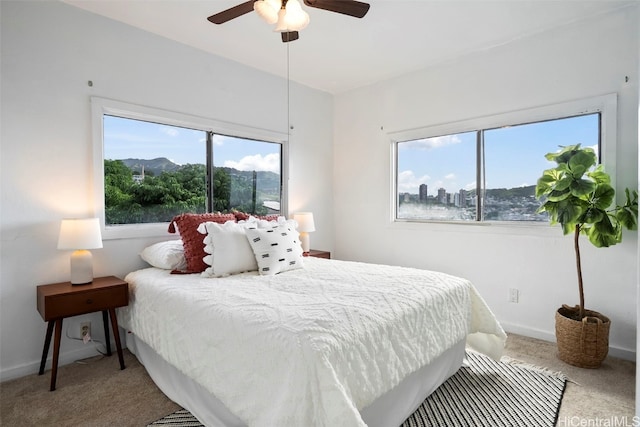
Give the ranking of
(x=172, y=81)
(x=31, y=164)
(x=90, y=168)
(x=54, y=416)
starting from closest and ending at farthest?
1. (x=54, y=416)
2. (x=31, y=164)
3. (x=90, y=168)
4. (x=172, y=81)

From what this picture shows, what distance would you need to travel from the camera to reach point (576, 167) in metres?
2.44

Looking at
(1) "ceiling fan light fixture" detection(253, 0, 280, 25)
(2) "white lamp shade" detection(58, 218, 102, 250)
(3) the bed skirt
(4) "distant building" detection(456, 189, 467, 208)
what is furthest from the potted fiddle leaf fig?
(2) "white lamp shade" detection(58, 218, 102, 250)

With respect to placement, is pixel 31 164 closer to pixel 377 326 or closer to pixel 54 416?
pixel 54 416

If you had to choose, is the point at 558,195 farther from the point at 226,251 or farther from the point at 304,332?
the point at 226,251

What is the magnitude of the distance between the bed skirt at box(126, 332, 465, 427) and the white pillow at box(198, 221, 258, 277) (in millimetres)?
666

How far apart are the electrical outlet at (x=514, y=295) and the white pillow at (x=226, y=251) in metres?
2.32

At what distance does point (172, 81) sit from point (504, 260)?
135 inches

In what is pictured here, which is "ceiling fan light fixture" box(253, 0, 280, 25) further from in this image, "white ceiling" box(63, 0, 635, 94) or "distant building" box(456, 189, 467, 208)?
"distant building" box(456, 189, 467, 208)

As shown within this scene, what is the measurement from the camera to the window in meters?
2.93

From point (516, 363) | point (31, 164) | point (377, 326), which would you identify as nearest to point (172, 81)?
point (31, 164)

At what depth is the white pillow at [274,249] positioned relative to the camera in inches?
100.0

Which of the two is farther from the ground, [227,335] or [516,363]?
[227,335]

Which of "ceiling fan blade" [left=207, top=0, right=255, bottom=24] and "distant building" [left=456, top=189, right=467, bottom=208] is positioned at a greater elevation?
"ceiling fan blade" [left=207, top=0, right=255, bottom=24]

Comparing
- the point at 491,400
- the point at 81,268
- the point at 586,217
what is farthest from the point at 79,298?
the point at 586,217
